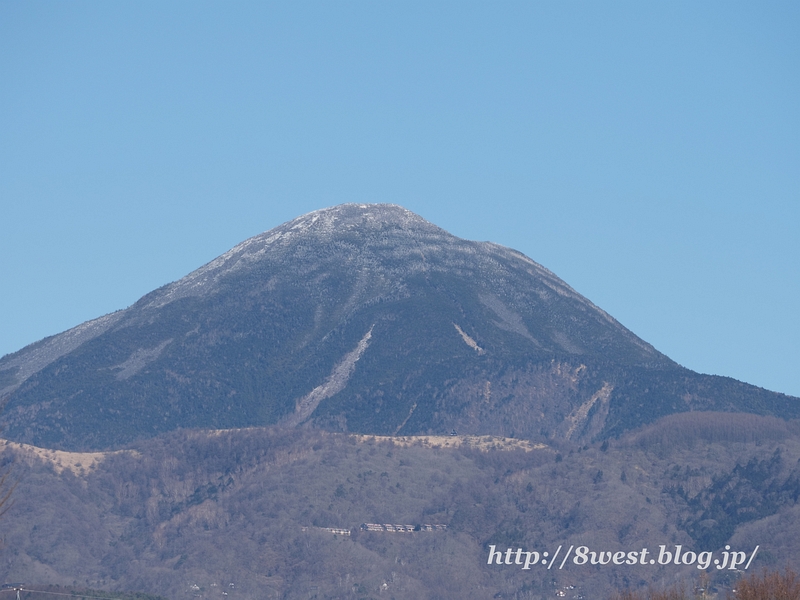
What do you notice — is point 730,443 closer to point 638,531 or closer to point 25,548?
point 638,531

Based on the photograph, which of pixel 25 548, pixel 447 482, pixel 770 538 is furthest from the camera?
pixel 447 482

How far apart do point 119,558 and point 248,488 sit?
2039 cm

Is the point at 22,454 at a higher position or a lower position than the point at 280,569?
higher

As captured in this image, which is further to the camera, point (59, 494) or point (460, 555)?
point (59, 494)

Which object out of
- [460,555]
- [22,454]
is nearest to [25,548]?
[22,454]

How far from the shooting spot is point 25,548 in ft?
559

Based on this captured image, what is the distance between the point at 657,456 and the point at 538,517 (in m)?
25.0

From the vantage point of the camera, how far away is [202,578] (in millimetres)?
156750

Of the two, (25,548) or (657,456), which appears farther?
(657,456)

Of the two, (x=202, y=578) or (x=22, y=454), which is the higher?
(x=22, y=454)

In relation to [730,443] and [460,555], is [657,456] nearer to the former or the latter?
[730,443]

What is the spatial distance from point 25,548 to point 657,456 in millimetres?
85820

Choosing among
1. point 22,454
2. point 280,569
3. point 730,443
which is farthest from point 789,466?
point 22,454

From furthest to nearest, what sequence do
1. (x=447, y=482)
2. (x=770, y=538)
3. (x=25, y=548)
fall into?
(x=447, y=482)
(x=25, y=548)
(x=770, y=538)
